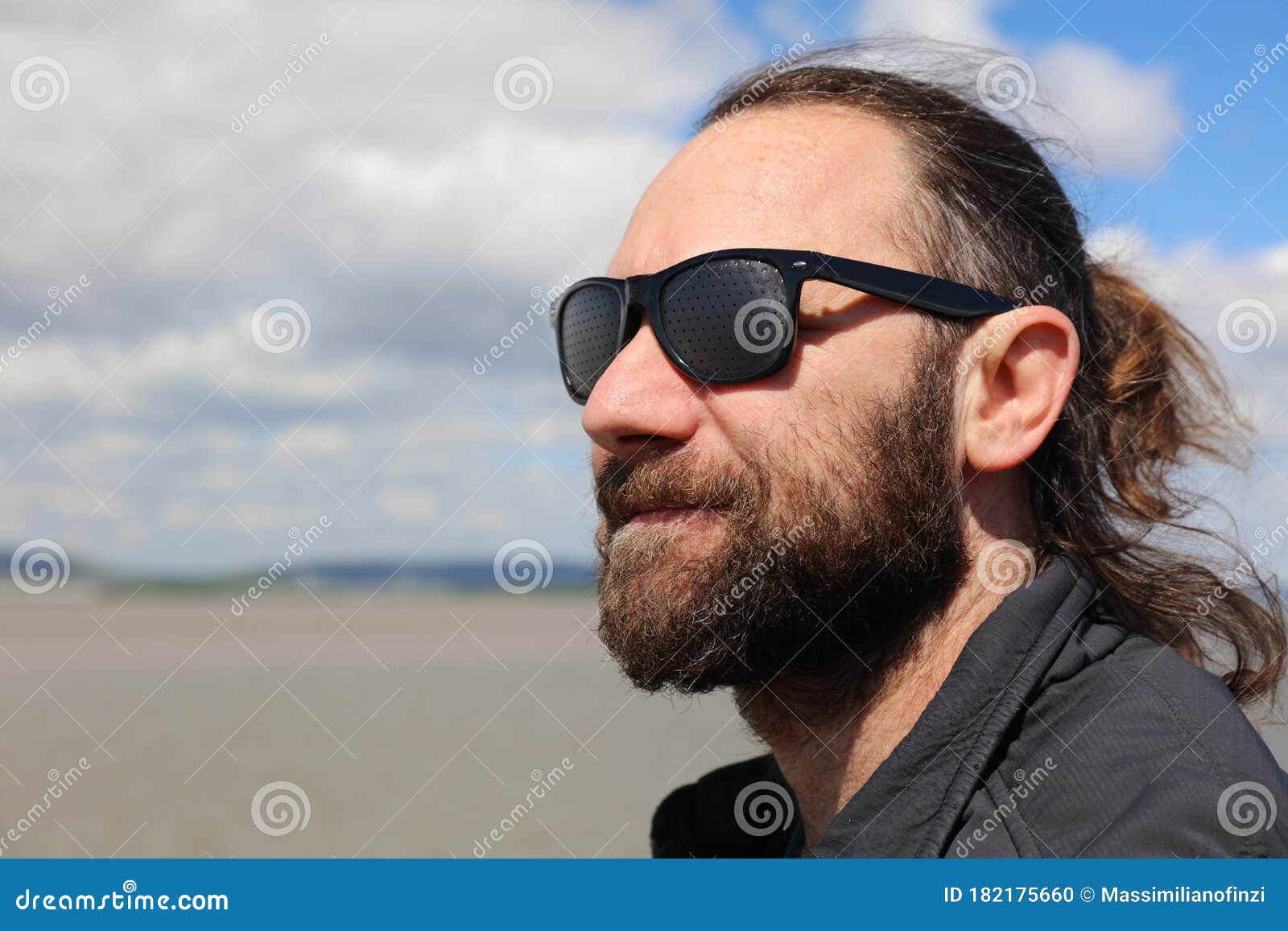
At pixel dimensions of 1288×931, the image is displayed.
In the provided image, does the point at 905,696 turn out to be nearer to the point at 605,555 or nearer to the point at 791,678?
the point at 791,678

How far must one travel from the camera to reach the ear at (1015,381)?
2301mm

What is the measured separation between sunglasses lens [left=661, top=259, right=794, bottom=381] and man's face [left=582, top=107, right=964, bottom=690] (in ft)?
0.15

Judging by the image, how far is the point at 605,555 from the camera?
2451 millimetres

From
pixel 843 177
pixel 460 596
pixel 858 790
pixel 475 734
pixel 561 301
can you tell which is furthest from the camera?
pixel 460 596

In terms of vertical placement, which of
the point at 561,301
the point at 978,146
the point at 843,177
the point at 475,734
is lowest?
the point at 475,734

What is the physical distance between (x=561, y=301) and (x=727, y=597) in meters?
1.17

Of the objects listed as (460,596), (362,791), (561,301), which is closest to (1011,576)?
(561,301)

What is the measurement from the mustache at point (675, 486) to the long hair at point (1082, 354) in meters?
0.61

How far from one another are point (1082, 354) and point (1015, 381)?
0.47 metres

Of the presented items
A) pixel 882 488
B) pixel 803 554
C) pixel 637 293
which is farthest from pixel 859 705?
pixel 637 293

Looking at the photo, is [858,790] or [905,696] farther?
[905,696]

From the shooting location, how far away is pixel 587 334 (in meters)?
2.79

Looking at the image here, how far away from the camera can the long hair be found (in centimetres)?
246

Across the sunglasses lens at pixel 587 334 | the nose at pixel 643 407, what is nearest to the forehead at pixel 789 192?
the sunglasses lens at pixel 587 334
